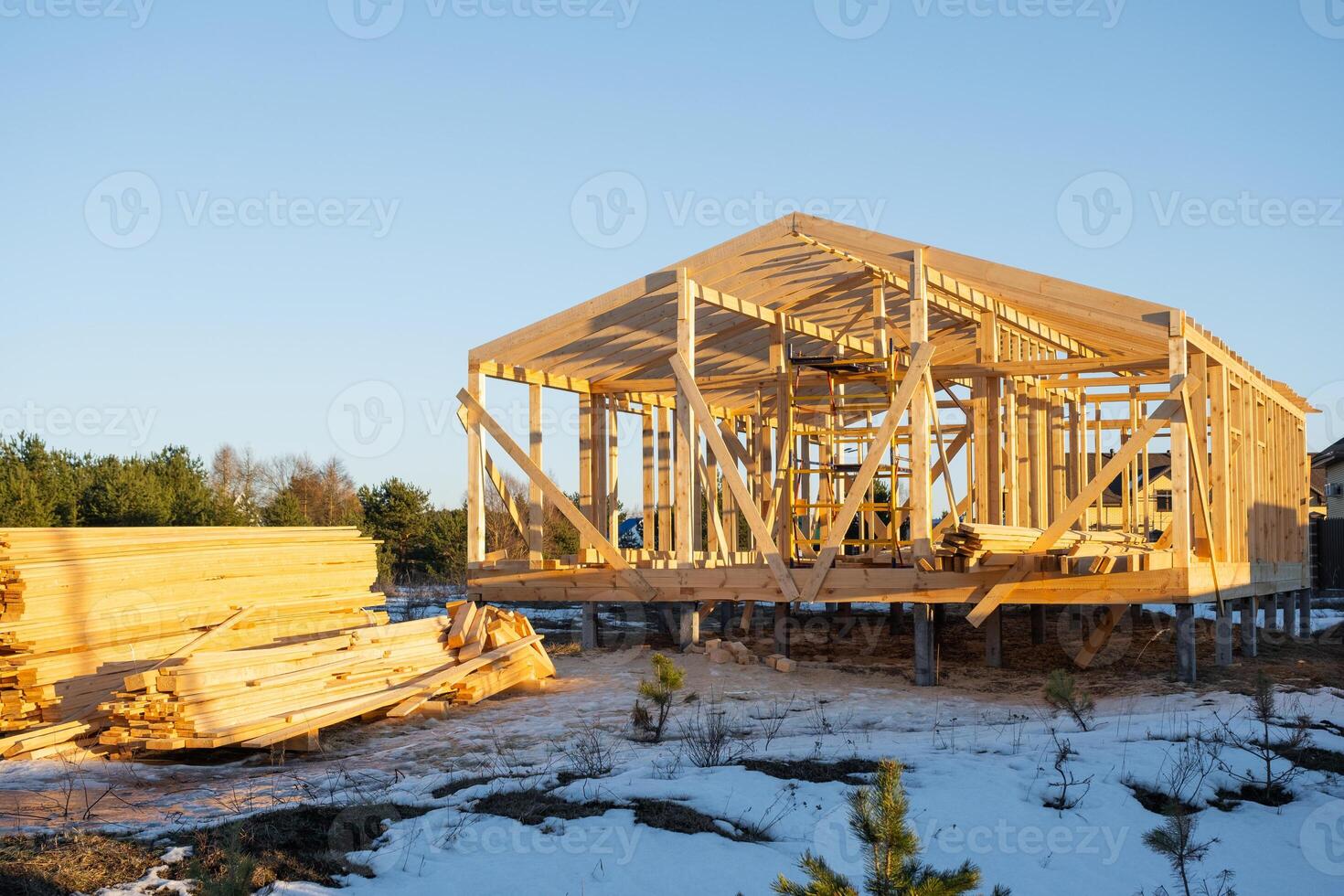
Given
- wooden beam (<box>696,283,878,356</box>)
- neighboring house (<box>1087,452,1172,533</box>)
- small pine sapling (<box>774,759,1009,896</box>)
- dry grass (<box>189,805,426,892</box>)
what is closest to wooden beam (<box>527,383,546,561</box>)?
wooden beam (<box>696,283,878,356</box>)

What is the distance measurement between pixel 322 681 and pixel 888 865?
8005mm

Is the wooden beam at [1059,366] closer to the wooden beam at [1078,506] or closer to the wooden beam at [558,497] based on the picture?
the wooden beam at [1078,506]

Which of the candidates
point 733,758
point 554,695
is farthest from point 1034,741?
point 554,695

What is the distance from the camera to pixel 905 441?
15.4m

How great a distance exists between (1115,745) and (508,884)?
5.06 m

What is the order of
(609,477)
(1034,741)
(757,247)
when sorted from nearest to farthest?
(1034,741), (757,247), (609,477)

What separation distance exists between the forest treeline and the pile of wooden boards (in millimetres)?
13925

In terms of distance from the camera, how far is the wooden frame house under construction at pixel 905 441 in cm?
1326

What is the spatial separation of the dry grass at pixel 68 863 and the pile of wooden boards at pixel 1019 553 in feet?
28.8

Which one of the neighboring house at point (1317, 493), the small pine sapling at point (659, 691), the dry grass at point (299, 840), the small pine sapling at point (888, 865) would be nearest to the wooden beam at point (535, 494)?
the small pine sapling at point (659, 691)

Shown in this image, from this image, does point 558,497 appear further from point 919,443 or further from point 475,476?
point 919,443

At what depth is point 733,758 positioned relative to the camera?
28.8 ft

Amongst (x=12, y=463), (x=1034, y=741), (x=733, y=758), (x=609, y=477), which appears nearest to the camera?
(x=733, y=758)

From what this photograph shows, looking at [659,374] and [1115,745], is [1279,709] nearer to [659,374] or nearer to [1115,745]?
[1115,745]
